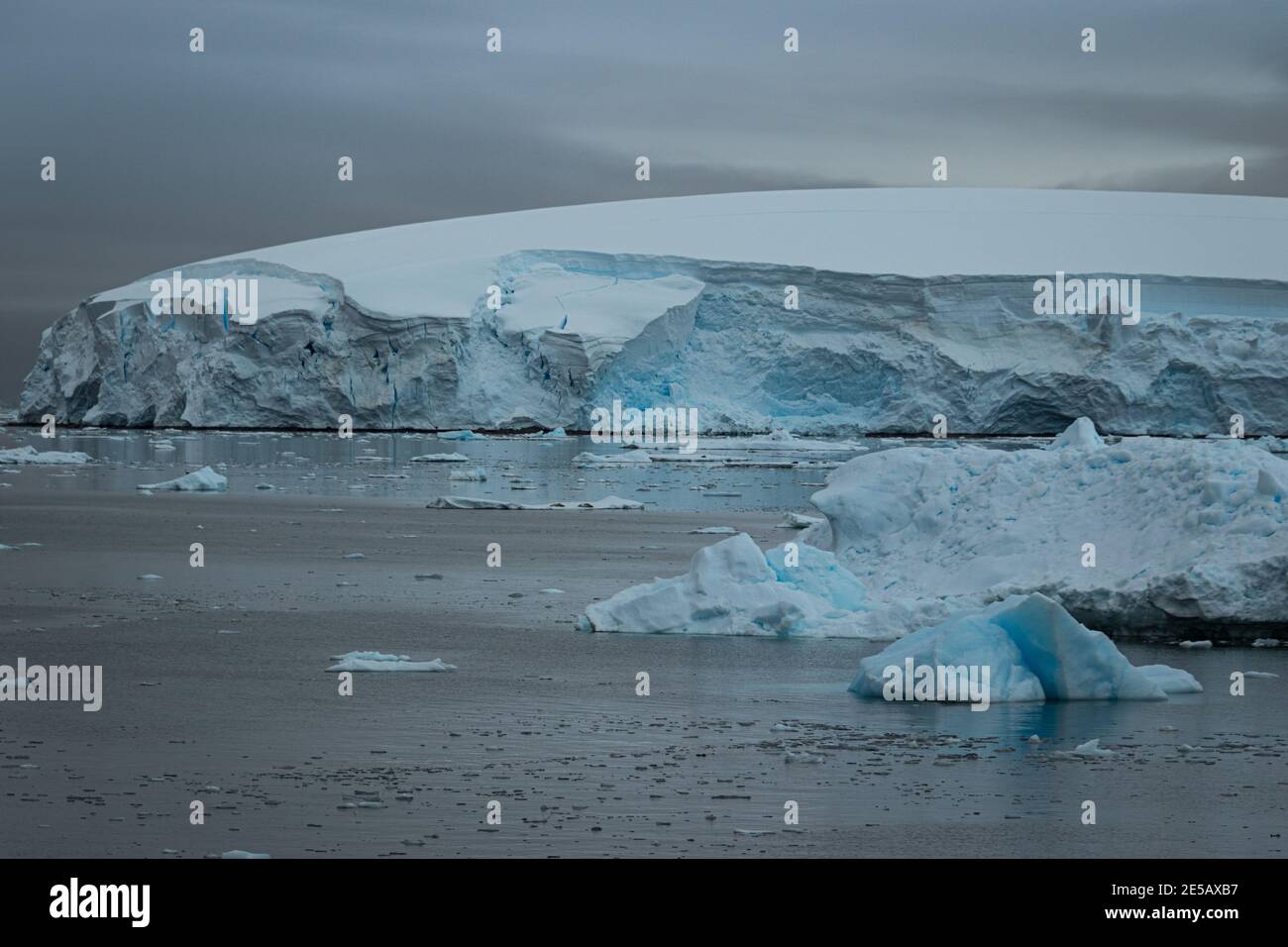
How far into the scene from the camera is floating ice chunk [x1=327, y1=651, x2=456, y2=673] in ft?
24.0

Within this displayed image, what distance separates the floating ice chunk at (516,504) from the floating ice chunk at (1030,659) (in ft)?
36.7

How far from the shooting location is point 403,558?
12.7 m

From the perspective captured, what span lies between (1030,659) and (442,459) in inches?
878

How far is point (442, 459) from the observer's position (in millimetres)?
28734

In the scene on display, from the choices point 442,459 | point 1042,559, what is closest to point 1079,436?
point 1042,559

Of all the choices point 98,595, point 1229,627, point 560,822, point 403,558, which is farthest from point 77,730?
point 403,558

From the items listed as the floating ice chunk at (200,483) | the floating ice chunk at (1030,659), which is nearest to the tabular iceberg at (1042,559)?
the floating ice chunk at (1030,659)

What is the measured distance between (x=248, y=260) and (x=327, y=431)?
4971mm

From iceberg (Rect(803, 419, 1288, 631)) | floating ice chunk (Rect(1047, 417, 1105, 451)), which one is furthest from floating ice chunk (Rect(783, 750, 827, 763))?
floating ice chunk (Rect(1047, 417, 1105, 451))

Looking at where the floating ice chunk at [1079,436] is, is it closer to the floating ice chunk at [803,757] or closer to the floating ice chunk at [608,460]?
the floating ice chunk at [803,757]

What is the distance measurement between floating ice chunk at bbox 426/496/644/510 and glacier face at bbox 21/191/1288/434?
1614cm

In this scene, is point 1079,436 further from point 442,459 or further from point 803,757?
point 442,459

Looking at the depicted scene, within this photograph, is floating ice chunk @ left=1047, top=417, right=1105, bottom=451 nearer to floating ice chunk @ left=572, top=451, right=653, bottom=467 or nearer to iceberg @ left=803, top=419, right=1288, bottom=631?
iceberg @ left=803, top=419, right=1288, bottom=631

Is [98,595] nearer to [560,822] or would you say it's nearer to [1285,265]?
[560,822]
